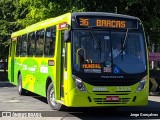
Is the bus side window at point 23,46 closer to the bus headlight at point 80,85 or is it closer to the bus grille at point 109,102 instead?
the bus headlight at point 80,85

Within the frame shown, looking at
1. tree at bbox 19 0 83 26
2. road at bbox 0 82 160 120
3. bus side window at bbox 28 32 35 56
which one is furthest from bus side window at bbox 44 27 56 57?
tree at bbox 19 0 83 26

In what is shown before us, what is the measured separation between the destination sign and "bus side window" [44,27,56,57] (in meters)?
1.54

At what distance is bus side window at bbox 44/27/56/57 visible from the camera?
12.4 meters

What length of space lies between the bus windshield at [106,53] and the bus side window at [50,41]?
1.62m

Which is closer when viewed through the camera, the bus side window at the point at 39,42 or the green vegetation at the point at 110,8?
the bus side window at the point at 39,42

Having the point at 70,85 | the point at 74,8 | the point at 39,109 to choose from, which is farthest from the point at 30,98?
the point at 74,8

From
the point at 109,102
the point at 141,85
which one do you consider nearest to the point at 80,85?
the point at 109,102

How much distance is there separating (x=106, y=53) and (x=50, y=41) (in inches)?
93.9

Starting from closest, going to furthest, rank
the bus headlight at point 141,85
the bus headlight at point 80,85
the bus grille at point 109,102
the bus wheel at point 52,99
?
1. the bus headlight at point 80,85
2. the bus grille at point 109,102
3. the bus headlight at point 141,85
4. the bus wheel at point 52,99

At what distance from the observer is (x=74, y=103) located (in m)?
10.6

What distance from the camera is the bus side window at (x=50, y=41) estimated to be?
40.5ft

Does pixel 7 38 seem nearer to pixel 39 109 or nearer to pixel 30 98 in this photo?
pixel 30 98

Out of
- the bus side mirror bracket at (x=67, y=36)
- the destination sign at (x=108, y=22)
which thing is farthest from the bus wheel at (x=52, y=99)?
the destination sign at (x=108, y=22)

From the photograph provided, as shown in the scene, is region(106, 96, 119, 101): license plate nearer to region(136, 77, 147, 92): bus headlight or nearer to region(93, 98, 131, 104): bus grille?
region(93, 98, 131, 104): bus grille
